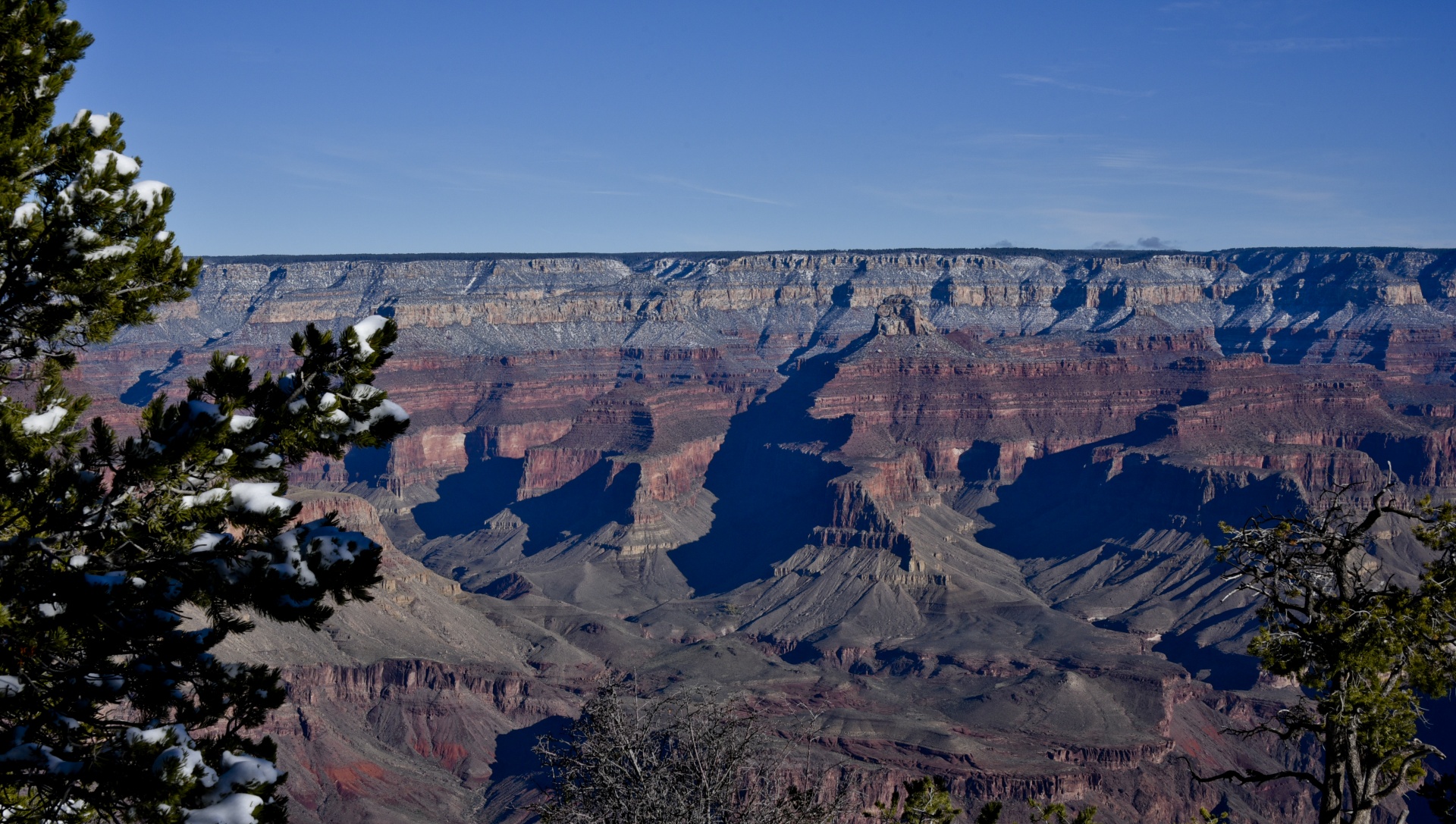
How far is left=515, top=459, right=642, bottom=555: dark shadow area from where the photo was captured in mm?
164000

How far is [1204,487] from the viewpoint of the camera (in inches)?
5674

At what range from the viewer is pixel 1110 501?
160125 millimetres

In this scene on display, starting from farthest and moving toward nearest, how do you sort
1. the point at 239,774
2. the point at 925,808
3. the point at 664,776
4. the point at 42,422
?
the point at 925,808, the point at 664,776, the point at 42,422, the point at 239,774

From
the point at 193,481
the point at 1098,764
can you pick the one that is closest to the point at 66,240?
the point at 193,481

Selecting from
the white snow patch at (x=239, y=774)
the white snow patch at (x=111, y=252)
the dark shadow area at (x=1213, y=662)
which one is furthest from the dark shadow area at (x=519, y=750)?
the white snow patch at (x=239, y=774)

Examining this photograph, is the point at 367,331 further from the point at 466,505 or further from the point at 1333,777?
the point at 466,505

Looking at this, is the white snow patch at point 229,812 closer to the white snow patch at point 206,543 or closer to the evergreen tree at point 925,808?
the white snow patch at point 206,543

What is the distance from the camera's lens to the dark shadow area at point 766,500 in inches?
5920

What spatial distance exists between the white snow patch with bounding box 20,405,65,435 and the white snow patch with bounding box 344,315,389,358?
320 cm

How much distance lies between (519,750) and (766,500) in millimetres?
92774

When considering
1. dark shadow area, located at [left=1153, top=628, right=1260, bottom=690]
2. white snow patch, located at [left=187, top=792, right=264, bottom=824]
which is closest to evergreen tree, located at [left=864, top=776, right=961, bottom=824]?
white snow patch, located at [left=187, top=792, right=264, bottom=824]

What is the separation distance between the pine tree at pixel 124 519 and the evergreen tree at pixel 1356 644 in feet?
41.3

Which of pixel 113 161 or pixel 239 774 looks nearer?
pixel 239 774

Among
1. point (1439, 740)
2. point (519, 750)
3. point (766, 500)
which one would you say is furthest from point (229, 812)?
point (766, 500)
